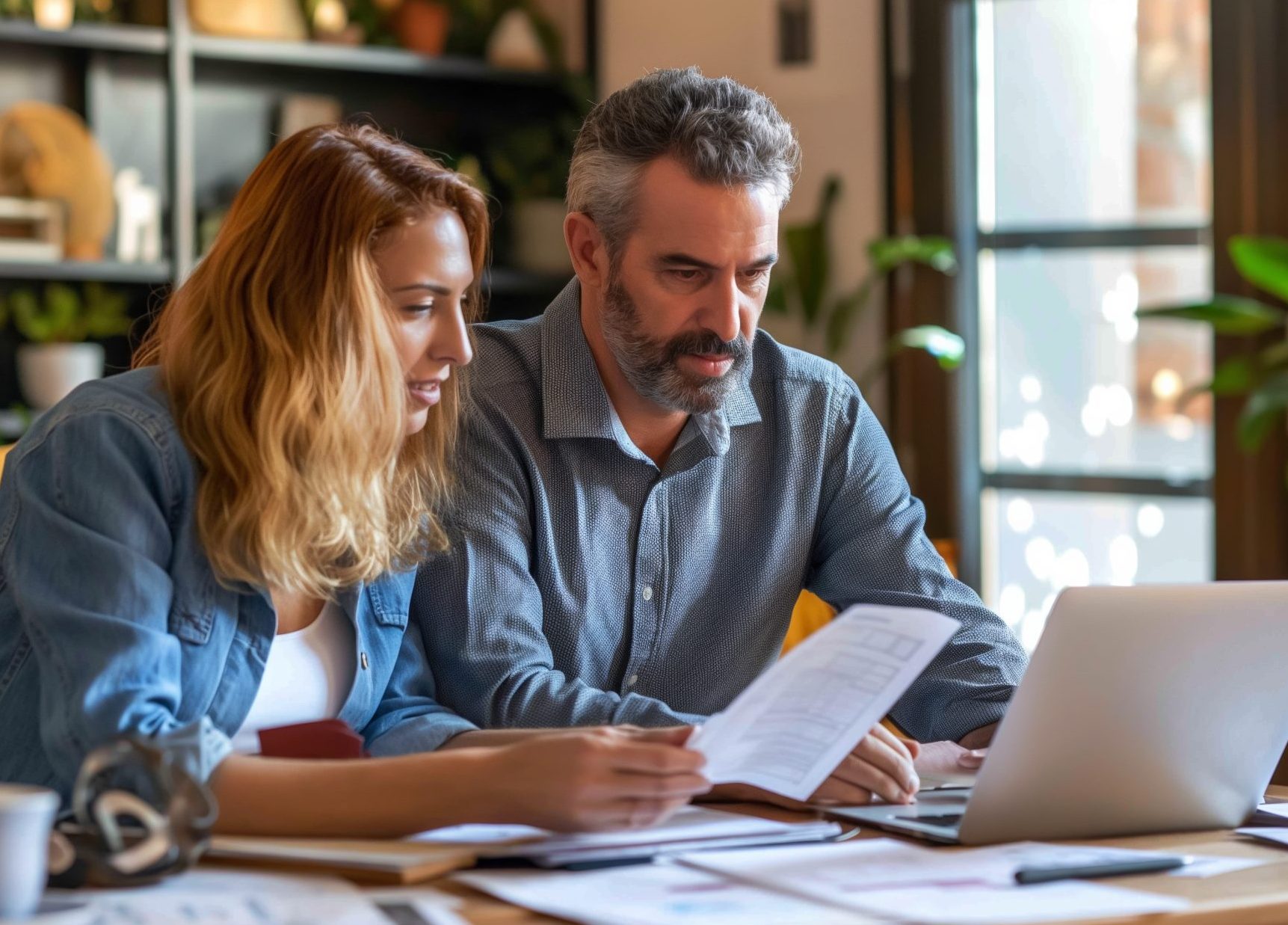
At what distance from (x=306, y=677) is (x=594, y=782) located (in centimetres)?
43

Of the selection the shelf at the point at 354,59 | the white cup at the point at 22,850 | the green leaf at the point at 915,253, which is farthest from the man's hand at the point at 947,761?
the shelf at the point at 354,59

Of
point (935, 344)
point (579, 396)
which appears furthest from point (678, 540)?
point (935, 344)

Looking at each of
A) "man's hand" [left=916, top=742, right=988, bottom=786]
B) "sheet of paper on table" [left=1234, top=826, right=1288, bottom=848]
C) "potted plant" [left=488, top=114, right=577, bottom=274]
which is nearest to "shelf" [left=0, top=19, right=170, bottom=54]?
"potted plant" [left=488, top=114, right=577, bottom=274]

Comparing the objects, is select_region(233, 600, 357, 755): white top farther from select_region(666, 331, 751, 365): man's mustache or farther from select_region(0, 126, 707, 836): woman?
select_region(666, 331, 751, 365): man's mustache

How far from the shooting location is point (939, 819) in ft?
4.45

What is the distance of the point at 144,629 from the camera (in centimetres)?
126

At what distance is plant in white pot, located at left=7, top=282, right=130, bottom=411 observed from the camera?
3861mm

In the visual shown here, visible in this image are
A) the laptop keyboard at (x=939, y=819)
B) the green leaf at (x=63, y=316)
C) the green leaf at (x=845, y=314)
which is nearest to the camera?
the laptop keyboard at (x=939, y=819)

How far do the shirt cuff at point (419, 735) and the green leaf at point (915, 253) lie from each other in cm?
255

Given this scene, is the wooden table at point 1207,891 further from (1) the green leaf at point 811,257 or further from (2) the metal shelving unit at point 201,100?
(2) the metal shelving unit at point 201,100

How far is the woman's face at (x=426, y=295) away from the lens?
1.52m

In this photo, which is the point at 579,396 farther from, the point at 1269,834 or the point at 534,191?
the point at 534,191

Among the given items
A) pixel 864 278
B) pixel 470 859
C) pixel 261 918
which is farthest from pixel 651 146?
pixel 864 278

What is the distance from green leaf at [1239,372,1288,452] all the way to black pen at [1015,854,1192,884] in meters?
2.01
